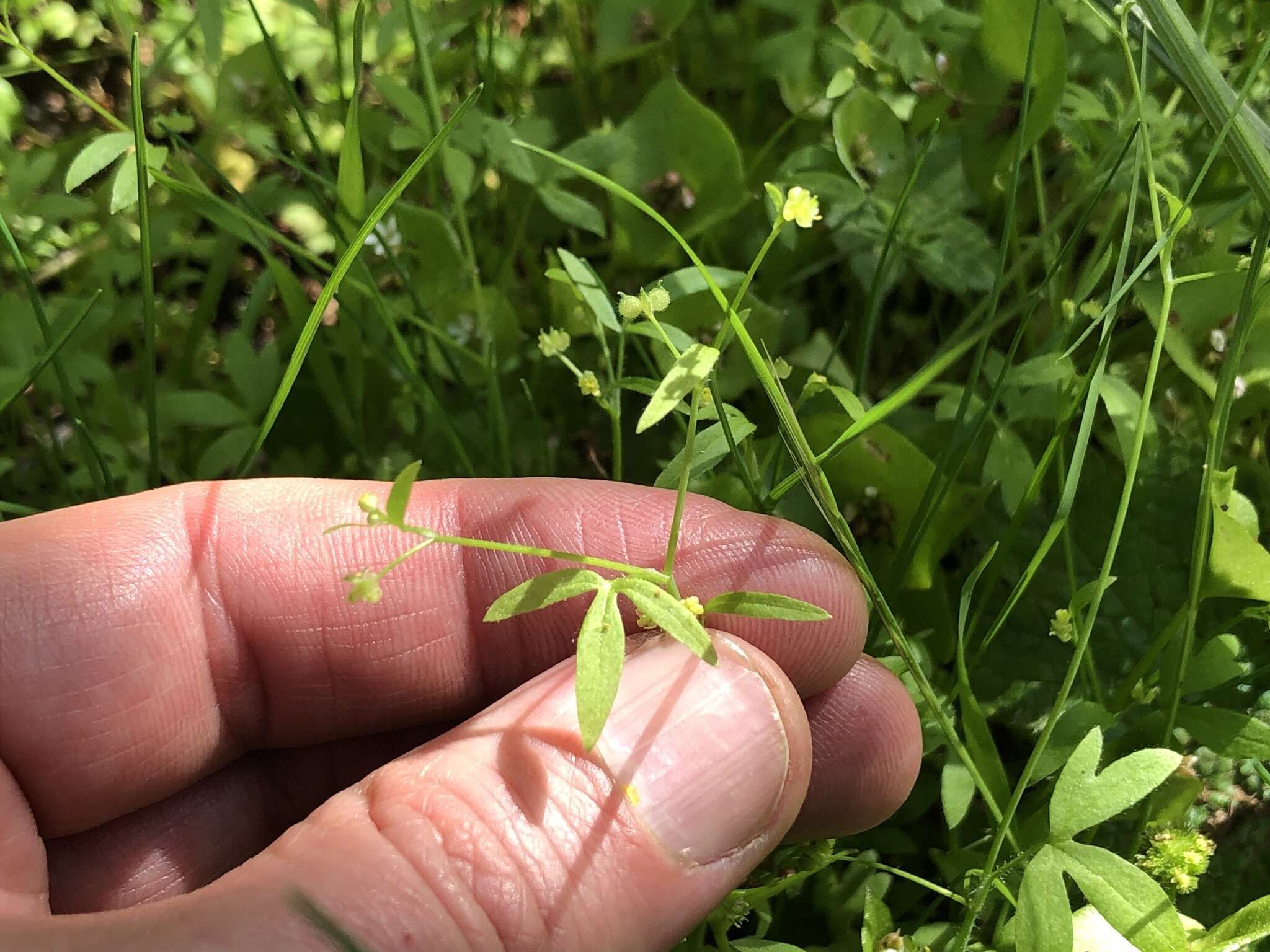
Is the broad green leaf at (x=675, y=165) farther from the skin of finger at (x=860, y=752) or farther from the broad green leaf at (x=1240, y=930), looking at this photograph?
the broad green leaf at (x=1240, y=930)

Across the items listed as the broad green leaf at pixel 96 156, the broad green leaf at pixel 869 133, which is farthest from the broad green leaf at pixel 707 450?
the broad green leaf at pixel 96 156

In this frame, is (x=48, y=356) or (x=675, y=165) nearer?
(x=48, y=356)

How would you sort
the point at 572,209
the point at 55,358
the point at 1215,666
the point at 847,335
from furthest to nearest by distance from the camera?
the point at 847,335, the point at 572,209, the point at 55,358, the point at 1215,666

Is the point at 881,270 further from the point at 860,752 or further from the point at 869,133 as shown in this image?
the point at 860,752

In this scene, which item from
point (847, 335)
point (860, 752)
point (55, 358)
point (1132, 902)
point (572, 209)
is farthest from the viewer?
point (847, 335)

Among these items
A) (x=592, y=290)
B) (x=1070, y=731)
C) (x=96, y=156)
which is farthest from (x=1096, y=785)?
(x=96, y=156)

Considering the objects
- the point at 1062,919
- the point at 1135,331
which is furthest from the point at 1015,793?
the point at 1135,331

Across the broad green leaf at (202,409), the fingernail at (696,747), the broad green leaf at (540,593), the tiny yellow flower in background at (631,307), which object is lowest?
the fingernail at (696,747)
